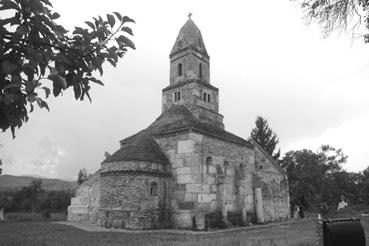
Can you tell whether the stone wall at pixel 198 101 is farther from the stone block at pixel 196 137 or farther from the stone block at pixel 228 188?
the stone block at pixel 228 188

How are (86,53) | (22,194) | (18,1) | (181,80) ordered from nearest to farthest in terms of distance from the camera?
(18,1), (86,53), (181,80), (22,194)

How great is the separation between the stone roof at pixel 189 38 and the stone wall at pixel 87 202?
1375 centimetres

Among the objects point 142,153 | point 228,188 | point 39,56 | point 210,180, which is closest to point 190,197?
point 210,180

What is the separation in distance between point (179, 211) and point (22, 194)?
23569 mm

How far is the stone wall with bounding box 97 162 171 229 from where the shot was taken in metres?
20.6

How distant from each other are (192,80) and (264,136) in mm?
31706

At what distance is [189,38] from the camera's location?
30734mm

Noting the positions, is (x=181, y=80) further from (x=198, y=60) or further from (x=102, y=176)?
(x=102, y=176)

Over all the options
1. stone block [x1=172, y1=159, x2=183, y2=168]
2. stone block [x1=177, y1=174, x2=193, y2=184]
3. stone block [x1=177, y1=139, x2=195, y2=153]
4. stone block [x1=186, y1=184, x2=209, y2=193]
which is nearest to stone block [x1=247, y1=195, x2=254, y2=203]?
stone block [x1=186, y1=184, x2=209, y2=193]

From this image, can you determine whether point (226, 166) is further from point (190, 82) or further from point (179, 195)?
point (190, 82)

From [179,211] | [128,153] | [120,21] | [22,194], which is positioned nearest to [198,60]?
[128,153]

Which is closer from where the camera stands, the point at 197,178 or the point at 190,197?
the point at 190,197

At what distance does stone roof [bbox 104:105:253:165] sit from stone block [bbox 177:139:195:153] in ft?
2.49

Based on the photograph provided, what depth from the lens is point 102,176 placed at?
71.9ft
